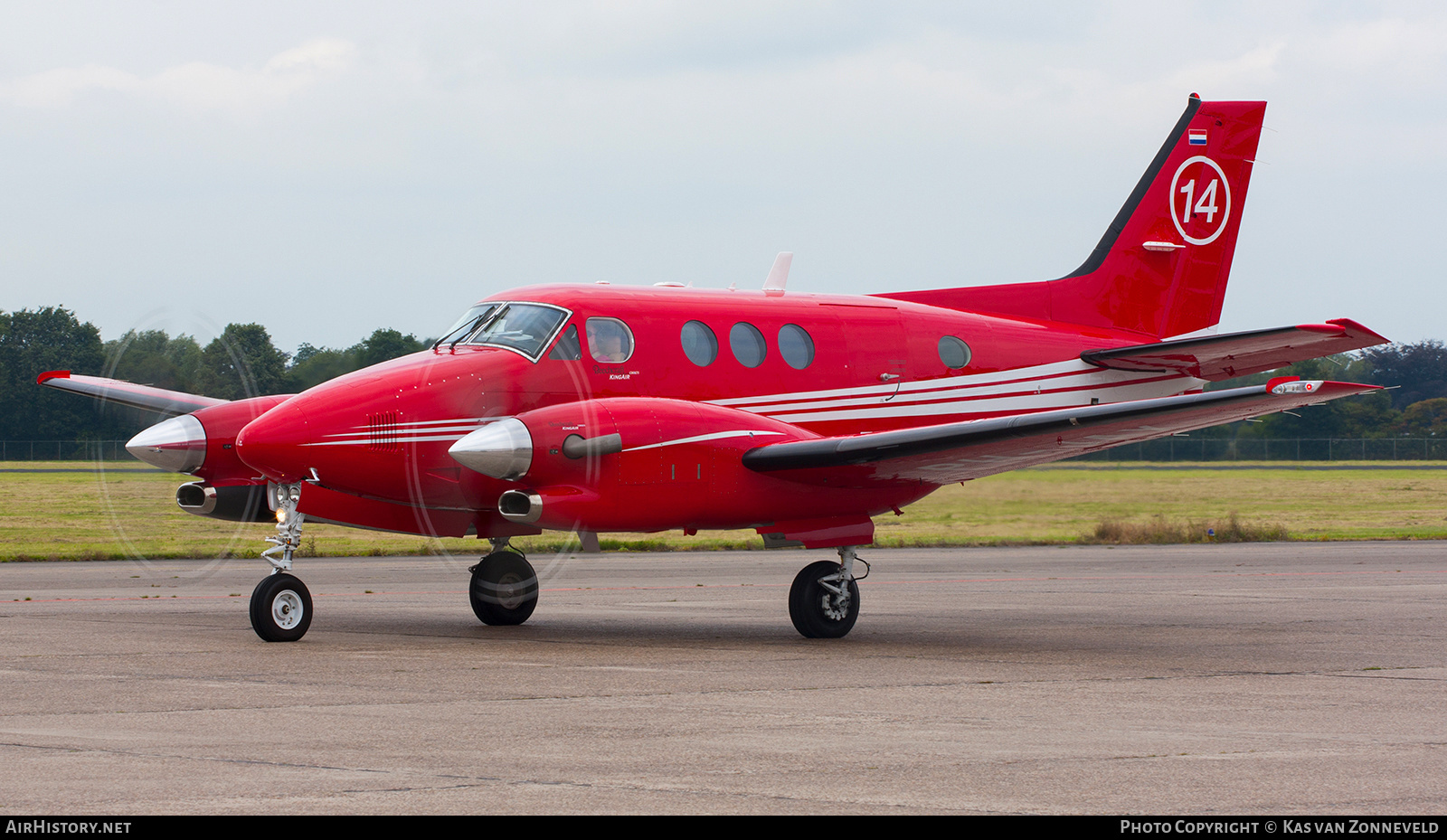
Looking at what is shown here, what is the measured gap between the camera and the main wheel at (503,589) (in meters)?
16.4

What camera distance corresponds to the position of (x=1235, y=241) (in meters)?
20.0

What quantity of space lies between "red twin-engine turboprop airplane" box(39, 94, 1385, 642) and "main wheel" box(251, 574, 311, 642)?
0.02 metres

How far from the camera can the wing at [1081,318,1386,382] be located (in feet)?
46.9

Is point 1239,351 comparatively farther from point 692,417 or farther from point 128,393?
point 128,393

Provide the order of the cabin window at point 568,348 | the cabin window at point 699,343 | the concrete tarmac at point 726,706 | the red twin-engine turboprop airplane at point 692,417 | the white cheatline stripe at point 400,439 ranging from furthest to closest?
the cabin window at point 699,343, the cabin window at point 568,348, the white cheatline stripe at point 400,439, the red twin-engine turboprop airplane at point 692,417, the concrete tarmac at point 726,706

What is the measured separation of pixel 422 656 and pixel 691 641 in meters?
2.83

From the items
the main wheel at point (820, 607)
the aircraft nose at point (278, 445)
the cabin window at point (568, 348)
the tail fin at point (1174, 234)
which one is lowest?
the main wheel at point (820, 607)

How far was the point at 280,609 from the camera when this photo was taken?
13.9 metres

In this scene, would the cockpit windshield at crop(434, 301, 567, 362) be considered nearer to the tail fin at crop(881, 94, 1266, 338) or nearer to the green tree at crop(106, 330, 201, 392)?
the green tree at crop(106, 330, 201, 392)

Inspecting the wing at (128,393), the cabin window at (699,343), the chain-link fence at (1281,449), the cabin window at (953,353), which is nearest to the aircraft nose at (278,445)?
the cabin window at (699,343)

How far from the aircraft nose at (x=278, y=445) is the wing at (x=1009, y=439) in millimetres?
4222

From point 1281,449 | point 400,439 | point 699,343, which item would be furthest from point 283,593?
point 1281,449

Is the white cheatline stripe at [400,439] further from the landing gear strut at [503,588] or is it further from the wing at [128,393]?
the wing at [128,393]

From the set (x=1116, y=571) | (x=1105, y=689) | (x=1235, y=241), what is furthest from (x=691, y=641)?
(x=1116, y=571)
